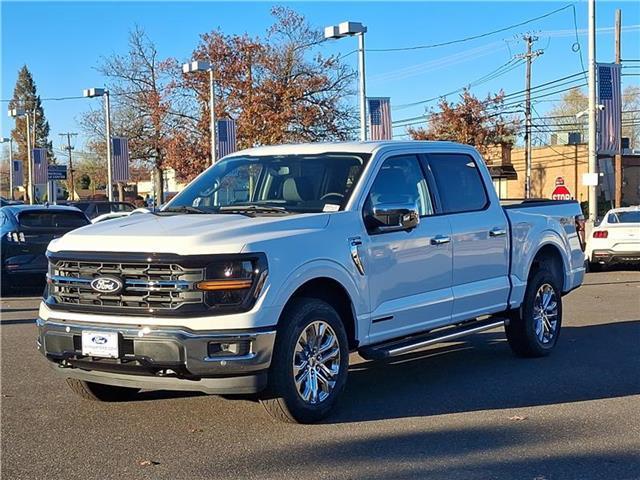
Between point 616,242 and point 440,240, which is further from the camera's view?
point 616,242

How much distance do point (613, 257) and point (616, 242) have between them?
0.35 meters

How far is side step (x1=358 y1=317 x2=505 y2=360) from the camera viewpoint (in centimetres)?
660

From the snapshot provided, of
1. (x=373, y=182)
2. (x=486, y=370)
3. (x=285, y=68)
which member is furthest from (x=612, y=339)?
(x=285, y=68)

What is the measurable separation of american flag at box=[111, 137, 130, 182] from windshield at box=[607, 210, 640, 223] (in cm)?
2067

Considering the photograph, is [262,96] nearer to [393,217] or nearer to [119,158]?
[119,158]

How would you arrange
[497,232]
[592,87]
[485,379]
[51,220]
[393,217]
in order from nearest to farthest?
[393,217] < [485,379] < [497,232] < [51,220] < [592,87]

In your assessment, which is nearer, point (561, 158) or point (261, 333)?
point (261, 333)

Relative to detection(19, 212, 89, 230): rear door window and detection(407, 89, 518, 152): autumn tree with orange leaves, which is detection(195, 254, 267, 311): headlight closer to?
detection(19, 212, 89, 230): rear door window

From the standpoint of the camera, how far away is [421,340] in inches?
278

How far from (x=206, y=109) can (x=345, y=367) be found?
1353 inches

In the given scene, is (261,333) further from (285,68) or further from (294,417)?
(285,68)

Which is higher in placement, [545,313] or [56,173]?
[56,173]

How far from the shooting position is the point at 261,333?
5.53 metres

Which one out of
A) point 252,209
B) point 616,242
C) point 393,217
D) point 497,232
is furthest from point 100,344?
point 616,242
